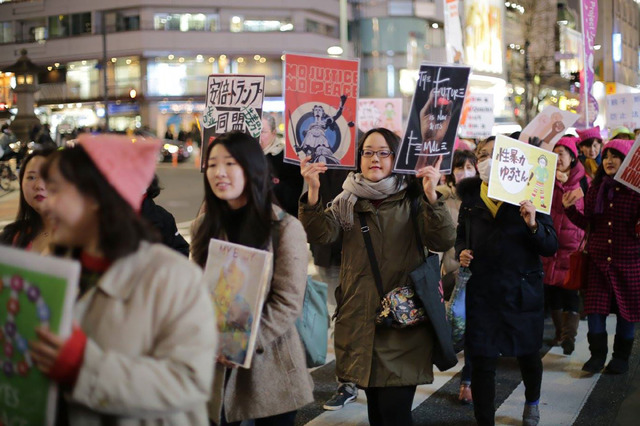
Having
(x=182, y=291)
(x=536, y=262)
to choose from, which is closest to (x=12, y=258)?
(x=182, y=291)

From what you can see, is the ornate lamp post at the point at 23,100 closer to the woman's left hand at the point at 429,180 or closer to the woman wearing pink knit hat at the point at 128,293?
the woman's left hand at the point at 429,180

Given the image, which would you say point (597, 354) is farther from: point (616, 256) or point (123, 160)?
point (123, 160)

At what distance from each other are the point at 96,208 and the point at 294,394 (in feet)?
5.45

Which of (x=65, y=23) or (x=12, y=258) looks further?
(x=65, y=23)


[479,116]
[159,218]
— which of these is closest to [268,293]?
[159,218]

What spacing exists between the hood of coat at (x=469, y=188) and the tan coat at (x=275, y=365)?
241cm

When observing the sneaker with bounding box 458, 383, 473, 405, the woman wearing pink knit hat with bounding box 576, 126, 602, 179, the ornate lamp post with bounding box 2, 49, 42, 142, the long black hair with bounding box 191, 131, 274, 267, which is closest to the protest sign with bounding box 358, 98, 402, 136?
the woman wearing pink knit hat with bounding box 576, 126, 602, 179

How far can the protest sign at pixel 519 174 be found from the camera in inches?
219

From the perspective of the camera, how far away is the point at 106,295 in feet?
8.05

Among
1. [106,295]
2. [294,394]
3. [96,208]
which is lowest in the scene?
[294,394]

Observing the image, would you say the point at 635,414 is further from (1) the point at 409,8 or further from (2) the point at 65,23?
(2) the point at 65,23

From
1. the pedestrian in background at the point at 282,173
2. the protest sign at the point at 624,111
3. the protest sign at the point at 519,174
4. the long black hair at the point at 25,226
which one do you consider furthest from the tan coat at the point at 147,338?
the protest sign at the point at 624,111

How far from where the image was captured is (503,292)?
18.6 ft

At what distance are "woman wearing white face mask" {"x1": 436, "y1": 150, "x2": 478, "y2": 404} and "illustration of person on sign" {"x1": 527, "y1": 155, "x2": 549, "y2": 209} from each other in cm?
95
